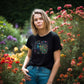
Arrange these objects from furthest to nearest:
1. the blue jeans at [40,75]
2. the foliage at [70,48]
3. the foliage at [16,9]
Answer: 1. the foliage at [16,9]
2. the foliage at [70,48]
3. the blue jeans at [40,75]

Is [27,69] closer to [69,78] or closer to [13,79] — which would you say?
[13,79]

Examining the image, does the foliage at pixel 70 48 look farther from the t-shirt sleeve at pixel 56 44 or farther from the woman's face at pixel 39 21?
the t-shirt sleeve at pixel 56 44

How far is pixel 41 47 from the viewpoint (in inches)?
63.3

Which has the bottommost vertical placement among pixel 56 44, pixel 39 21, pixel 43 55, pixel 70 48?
pixel 70 48

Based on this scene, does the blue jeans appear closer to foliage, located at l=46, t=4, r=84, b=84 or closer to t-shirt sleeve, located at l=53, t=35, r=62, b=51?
t-shirt sleeve, located at l=53, t=35, r=62, b=51

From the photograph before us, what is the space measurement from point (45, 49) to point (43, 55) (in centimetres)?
7

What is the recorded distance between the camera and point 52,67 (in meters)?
1.60

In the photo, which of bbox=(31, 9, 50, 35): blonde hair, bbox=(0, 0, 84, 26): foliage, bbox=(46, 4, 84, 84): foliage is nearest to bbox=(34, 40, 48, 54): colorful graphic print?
bbox=(31, 9, 50, 35): blonde hair

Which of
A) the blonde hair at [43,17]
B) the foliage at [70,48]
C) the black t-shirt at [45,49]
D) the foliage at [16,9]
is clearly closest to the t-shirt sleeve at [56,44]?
the black t-shirt at [45,49]

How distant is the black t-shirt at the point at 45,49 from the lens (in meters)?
1.57

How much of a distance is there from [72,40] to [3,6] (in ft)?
15.0

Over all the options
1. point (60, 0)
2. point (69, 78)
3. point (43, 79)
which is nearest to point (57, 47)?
point (43, 79)

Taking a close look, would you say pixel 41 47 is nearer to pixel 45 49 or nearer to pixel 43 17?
pixel 45 49

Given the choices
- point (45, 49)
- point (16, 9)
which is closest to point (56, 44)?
point (45, 49)
